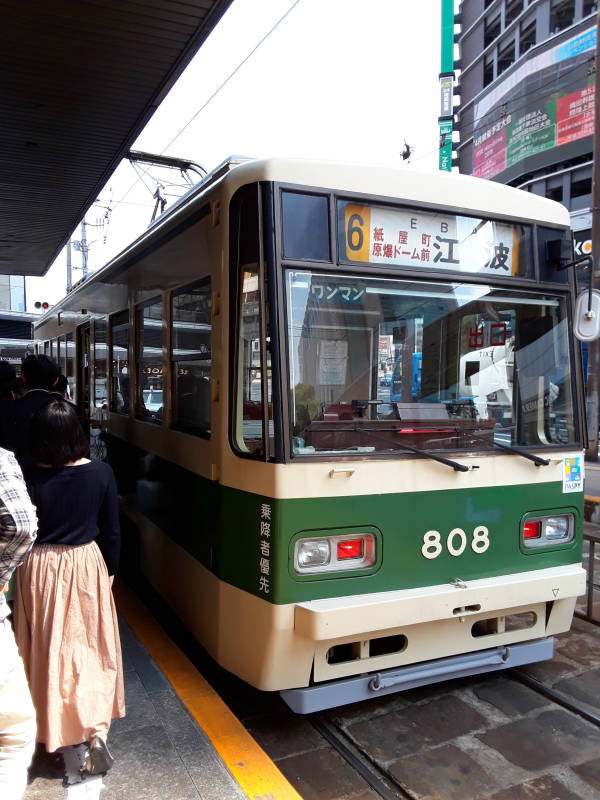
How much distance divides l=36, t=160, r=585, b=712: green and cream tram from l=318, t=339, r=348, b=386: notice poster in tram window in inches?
0.5

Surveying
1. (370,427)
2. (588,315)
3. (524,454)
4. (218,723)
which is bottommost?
(218,723)

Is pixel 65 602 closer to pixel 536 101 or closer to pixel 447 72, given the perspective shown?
pixel 536 101

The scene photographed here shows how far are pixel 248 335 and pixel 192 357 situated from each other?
2.49 feet

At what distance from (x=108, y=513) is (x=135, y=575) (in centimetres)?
269

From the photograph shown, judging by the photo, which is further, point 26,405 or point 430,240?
point 26,405

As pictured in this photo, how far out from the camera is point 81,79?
533 centimetres

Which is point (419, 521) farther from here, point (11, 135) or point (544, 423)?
point (11, 135)

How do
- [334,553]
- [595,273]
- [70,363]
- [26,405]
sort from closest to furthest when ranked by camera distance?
[334,553] → [26,405] → [70,363] → [595,273]

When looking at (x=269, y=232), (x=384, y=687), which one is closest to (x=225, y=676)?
(x=384, y=687)

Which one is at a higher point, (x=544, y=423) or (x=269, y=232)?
(x=269, y=232)

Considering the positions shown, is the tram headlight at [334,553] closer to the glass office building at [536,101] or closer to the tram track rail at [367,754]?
the tram track rail at [367,754]

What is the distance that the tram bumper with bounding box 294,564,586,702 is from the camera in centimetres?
293

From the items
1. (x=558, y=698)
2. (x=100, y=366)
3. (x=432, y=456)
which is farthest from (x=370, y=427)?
(x=100, y=366)

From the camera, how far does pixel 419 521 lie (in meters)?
3.22
